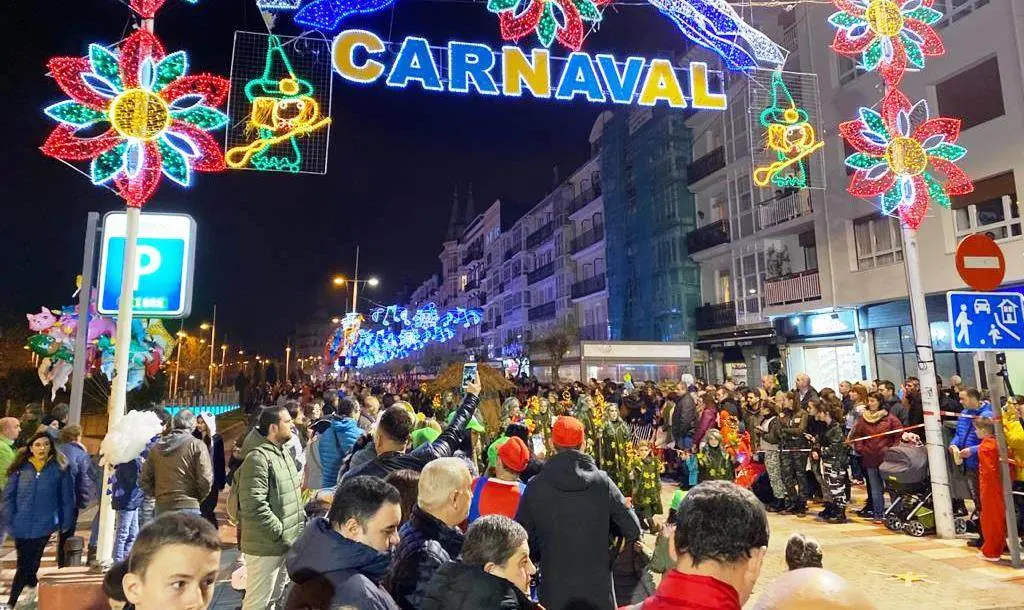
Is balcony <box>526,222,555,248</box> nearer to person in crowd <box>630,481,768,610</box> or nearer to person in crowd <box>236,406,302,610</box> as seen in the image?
person in crowd <box>236,406,302,610</box>

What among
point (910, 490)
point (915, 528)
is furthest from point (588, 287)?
point (915, 528)

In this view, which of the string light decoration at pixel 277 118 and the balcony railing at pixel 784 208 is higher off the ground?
the balcony railing at pixel 784 208

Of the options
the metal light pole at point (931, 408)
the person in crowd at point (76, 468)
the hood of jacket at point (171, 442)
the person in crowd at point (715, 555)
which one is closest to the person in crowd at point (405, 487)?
the person in crowd at point (715, 555)

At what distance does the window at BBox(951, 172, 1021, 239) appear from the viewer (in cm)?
1486

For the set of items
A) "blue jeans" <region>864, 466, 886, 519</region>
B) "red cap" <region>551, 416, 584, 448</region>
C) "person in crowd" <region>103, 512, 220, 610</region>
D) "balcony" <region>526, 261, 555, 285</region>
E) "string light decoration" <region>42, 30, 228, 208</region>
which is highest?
"balcony" <region>526, 261, 555, 285</region>

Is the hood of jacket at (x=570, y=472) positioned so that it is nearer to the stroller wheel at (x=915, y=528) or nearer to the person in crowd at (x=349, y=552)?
the person in crowd at (x=349, y=552)

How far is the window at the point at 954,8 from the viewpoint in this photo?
51.3 ft

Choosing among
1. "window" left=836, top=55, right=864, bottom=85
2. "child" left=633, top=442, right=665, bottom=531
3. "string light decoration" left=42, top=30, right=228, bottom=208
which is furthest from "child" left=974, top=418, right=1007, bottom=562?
"window" left=836, top=55, right=864, bottom=85

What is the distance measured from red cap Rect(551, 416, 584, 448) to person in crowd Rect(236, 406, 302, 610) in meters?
2.18

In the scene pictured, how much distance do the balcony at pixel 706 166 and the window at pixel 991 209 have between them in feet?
38.8

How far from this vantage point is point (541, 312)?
51.0 m

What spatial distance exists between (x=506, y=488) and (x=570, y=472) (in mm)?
693

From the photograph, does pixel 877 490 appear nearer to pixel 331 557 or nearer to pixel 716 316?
pixel 331 557

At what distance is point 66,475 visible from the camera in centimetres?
642
